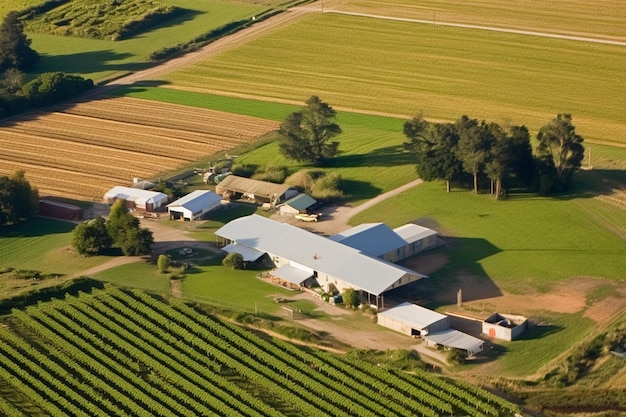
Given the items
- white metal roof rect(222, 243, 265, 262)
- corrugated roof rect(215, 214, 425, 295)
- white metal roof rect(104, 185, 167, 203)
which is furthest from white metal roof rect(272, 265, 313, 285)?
white metal roof rect(104, 185, 167, 203)

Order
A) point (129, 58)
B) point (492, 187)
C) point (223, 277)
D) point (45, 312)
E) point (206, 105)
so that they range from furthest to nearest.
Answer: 1. point (129, 58)
2. point (206, 105)
3. point (492, 187)
4. point (223, 277)
5. point (45, 312)

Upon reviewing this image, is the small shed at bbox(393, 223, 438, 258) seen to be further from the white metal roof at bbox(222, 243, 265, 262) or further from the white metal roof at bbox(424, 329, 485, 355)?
the white metal roof at bbox(424, 329, 485, 355)

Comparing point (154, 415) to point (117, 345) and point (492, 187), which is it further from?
point (492, 187)

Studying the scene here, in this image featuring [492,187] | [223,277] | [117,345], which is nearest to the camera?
[117,345]

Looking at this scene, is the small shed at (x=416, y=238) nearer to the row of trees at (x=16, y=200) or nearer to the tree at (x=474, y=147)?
the tree at (x=474, y=147)

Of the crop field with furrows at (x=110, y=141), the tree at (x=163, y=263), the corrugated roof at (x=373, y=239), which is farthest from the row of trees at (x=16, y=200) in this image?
the corrugated roof at (x=373, y=239)

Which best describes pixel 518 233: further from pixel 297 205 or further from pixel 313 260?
pixel 297 205

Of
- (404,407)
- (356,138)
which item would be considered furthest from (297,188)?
(404,407)
